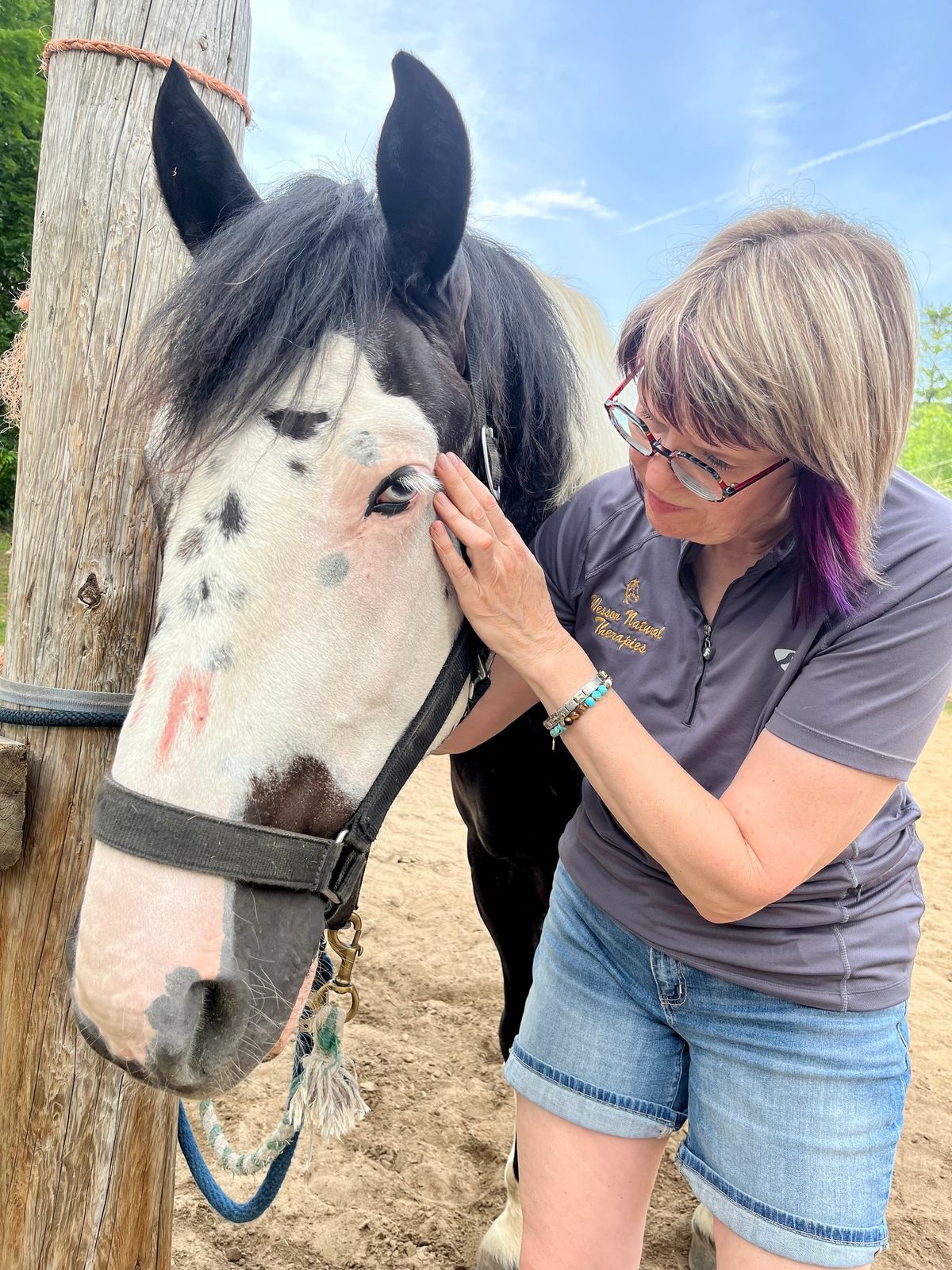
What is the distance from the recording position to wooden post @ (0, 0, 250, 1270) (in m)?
1.50

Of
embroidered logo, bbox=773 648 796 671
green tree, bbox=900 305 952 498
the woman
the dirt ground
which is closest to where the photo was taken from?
the woman

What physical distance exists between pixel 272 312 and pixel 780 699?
986 millimetres

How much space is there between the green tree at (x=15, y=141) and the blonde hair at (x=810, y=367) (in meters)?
15.3

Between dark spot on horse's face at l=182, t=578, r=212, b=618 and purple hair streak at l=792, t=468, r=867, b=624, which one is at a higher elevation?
purple hair streak at l=792, t=468, r=867, b=624

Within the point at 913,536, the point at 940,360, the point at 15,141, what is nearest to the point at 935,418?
the point at 940,360

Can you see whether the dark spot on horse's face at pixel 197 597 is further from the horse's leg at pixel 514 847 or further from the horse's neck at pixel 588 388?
the horse's leg at pixel 514 847

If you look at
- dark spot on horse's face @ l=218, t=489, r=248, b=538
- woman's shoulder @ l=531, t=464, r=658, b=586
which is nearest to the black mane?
dark spot on horse's face @ l=218, t=489, r=248, b=538

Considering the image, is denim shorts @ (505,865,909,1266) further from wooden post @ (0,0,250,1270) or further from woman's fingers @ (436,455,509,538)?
wooden post @ (0,0,250,1270)

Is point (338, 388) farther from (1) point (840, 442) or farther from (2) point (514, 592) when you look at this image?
(1) point (840, 442)

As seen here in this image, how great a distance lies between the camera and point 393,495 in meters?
1.24

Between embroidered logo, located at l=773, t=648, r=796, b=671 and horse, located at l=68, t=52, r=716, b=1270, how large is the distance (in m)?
0.51

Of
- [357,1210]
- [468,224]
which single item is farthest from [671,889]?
[357,1210]

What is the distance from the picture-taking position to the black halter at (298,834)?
3.47 feet

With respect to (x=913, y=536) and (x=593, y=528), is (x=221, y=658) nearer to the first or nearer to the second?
(x=593, y=528)
